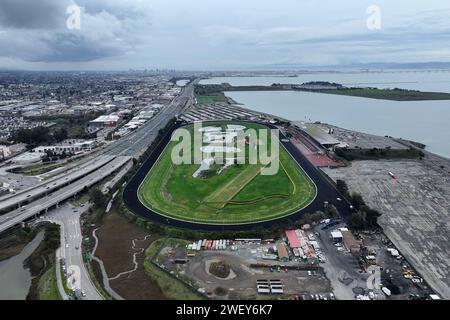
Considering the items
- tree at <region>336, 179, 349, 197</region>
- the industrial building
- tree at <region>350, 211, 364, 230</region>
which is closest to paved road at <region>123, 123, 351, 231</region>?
tree at <region>336, 179, 349, 197</region>

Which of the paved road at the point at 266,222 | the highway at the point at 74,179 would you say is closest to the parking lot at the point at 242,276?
the paved road at the point at 266,222

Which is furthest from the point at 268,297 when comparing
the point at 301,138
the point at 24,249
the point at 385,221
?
the point at 301,138

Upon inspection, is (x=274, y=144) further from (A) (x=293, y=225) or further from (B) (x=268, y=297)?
(B) (x=268, y=297)

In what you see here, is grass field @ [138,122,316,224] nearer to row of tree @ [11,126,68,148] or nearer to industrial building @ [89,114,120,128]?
row of tree @ [11,126,68,148]

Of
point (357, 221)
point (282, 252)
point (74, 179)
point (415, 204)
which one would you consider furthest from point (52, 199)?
point (415, 204)

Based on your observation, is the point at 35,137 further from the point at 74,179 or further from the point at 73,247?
the point at 73,247

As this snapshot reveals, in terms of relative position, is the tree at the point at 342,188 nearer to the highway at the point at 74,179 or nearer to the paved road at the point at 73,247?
the paved road at the point at 73,247

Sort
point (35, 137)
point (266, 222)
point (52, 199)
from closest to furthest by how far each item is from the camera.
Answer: point (266, 222) < point (52, 199) < point (35, 137)
